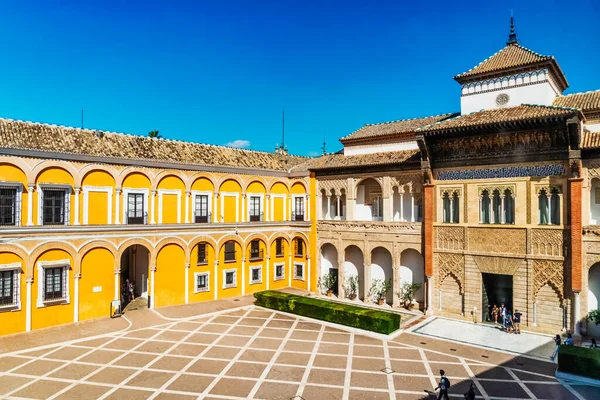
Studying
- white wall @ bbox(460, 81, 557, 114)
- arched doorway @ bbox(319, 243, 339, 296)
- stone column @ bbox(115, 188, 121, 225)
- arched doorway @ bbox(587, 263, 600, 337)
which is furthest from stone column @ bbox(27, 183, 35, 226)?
arched doorway @ bbox(587, 263, 600, 337)

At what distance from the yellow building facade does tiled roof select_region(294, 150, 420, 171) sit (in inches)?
57.2

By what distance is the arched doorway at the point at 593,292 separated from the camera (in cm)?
2059

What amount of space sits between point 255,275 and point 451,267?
1427 centimetres

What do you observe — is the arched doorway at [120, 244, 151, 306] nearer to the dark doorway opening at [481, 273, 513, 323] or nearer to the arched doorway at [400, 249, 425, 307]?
the arched doorway at [400, 249, 425, 307]

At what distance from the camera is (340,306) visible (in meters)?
24.4

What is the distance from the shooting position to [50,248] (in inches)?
865

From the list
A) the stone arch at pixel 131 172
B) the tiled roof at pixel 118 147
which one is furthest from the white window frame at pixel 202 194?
the stone arch at pixel 131 172

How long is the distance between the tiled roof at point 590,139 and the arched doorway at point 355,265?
15164 mm

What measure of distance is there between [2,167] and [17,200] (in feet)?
5.82

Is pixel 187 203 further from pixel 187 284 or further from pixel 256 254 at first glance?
pixel 256 254

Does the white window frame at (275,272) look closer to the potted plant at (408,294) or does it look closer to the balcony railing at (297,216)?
the balcony railing at (297,216)

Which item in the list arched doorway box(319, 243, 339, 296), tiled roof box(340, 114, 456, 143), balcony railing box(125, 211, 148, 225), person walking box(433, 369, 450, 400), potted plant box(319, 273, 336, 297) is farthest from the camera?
arched doorway box(319, 243, 339, 296)

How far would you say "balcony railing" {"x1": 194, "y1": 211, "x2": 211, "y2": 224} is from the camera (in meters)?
28.0

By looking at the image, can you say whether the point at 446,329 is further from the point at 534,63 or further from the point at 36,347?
the point at 36,347
